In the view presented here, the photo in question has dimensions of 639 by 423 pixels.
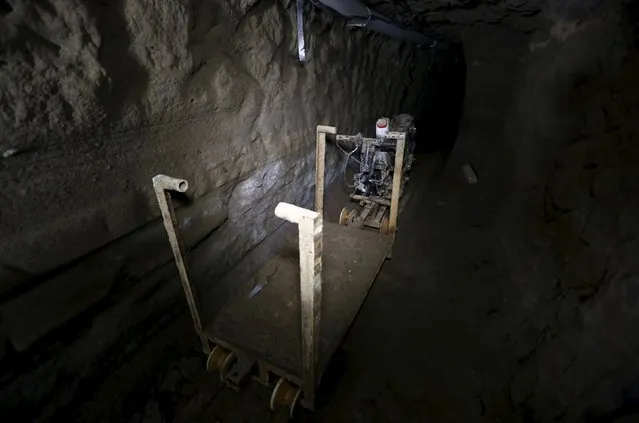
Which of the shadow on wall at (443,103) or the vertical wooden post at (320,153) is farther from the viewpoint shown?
the shadow on wall at (443,103)

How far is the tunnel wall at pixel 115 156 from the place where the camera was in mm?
1298

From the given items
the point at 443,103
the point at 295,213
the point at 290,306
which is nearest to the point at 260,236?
the point at 290,306

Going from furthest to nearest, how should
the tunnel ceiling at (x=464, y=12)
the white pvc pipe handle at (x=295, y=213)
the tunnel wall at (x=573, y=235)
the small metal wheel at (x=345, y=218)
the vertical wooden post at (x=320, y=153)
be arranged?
the small metal wheel at (x=345, y=218) < the tunnel ceiling at (x=464, y=12) < the vertical wooden post at (x=320, y=153) < the tunnel wall at (x=573, y=235) < the white pvc pipe handle at (x=295, y=213)

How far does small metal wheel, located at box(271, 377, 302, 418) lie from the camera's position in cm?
174

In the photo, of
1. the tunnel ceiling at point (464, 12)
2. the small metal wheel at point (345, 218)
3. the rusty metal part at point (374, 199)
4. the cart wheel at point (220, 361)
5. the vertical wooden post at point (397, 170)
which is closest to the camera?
the cart wheel at point (220, 361)

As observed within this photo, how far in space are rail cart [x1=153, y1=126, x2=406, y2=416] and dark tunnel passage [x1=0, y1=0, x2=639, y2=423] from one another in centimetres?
3

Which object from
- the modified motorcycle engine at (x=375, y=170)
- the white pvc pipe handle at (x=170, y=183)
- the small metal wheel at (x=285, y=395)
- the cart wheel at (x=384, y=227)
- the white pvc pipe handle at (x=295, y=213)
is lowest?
the small metal wheel at (x=285, y=395)

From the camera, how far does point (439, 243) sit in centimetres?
346

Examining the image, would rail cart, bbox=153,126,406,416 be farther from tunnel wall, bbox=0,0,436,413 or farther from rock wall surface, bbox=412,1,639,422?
rock wall surface, bbox=412,1,639,422

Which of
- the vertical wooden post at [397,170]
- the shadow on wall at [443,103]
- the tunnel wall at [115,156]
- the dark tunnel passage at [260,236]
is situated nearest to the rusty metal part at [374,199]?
the vertical wooden post at [397,170]

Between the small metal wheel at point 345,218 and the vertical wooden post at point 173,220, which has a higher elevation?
the vertical wooden post at point 173,220

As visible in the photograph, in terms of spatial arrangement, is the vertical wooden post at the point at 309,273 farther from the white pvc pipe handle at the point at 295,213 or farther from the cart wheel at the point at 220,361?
the cart wheel at the point at 220,361

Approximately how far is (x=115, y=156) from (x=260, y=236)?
1.49 meters

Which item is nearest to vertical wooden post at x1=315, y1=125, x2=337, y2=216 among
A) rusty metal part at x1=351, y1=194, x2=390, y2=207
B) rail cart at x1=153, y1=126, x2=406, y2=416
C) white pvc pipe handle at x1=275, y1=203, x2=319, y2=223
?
rail cart at x1=153, y1=126, x2=406, y2=416
